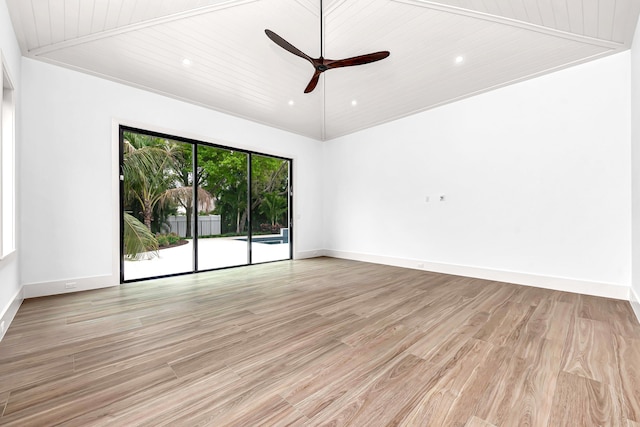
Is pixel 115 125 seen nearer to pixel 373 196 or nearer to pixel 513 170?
pixel 373 196

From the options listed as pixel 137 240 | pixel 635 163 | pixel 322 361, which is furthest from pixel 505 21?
pixel 137 240

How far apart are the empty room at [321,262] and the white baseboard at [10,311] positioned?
0.04m

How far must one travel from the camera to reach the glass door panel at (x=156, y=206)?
4.18 m

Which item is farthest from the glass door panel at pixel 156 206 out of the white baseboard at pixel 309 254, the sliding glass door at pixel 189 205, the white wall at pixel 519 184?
the white wall at pixel 519 184

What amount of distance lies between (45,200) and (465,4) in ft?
17.6

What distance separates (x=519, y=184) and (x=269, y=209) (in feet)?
14.9

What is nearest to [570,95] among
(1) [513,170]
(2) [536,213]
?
(1) [513,170]

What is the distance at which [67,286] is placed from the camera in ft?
11.6

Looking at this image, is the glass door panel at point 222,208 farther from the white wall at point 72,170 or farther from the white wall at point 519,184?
the white wall at point 519,184

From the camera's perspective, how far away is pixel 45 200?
3.43 meters

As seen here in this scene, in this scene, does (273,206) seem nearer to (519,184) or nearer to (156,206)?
(156,206)

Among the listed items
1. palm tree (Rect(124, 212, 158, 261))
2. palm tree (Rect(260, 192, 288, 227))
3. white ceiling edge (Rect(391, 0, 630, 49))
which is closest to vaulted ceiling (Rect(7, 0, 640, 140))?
white ceiling edge (Rect(391, 0, 630, 49))

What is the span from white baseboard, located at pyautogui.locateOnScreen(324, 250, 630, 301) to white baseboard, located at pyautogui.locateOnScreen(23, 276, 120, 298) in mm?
4598

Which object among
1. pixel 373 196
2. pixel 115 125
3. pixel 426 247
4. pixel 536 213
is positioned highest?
pixel 115 125
